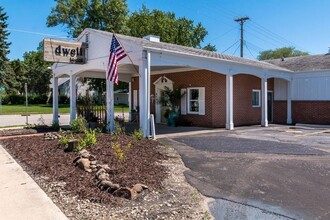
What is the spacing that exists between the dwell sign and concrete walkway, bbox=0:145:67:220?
7.30 m

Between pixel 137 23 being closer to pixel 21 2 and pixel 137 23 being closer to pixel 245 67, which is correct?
pixel 21 2

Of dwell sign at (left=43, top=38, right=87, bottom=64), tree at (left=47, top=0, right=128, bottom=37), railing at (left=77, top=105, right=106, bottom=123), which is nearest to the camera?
dwell sign at (left=43, top=38, right=87, bottom=64)

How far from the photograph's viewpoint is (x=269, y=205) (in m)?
4.81

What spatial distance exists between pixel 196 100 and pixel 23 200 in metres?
12.6

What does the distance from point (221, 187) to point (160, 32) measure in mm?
33171

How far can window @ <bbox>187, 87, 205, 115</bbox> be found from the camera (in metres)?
16.5

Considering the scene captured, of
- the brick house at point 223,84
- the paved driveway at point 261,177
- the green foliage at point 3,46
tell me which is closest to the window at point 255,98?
the brick house at point 223,84

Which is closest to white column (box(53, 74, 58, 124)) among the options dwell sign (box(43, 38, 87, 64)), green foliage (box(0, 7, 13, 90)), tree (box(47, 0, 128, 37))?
dwell sign (box(43, 38, 87, 64))

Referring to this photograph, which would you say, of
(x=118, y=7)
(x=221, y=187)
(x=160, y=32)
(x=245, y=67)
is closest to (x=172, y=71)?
(x=245, y=67)

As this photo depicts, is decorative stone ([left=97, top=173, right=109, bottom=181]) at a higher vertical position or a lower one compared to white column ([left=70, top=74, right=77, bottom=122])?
lower

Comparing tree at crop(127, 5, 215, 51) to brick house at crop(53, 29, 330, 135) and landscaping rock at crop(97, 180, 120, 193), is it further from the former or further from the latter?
landscaping rock at crop(97, 180, 120, 193)

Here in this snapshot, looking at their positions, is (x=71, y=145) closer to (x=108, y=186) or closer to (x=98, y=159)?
(x=98, y=159)

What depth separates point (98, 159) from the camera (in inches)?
299

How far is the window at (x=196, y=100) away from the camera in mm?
16500
